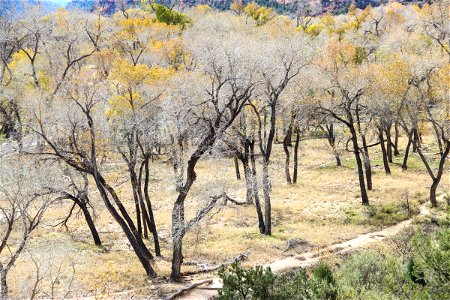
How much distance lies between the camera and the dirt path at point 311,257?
1823 centimetres

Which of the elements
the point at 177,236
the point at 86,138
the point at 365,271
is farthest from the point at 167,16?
the point at 365,271

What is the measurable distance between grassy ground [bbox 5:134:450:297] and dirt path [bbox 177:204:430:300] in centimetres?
56

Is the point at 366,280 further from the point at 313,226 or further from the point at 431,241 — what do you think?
the point at 313,226

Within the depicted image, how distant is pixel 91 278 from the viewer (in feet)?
65.3

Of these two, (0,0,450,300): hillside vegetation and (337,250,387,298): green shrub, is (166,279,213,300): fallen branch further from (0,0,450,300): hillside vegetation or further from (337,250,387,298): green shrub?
(337,250,387,298): green shrub

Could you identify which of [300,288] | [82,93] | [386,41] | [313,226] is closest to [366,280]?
[300,288]

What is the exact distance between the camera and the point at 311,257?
21.9 m

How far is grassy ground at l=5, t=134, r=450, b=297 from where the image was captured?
66.9 feet

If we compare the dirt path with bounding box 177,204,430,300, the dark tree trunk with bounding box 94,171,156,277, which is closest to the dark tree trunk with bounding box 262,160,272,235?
the dirt path with bounding box 177,204,430,300

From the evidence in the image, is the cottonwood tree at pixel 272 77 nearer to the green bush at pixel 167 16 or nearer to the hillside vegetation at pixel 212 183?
the hillside vegetation at pixel 212 183


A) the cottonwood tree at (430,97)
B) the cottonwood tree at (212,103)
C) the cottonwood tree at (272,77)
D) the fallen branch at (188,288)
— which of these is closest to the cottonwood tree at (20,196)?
the cottonwood tree at (212,103)

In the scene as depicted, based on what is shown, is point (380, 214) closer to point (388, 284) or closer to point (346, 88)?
point (346, 88)

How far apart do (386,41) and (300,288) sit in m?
48.4

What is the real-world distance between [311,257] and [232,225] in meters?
7.28
